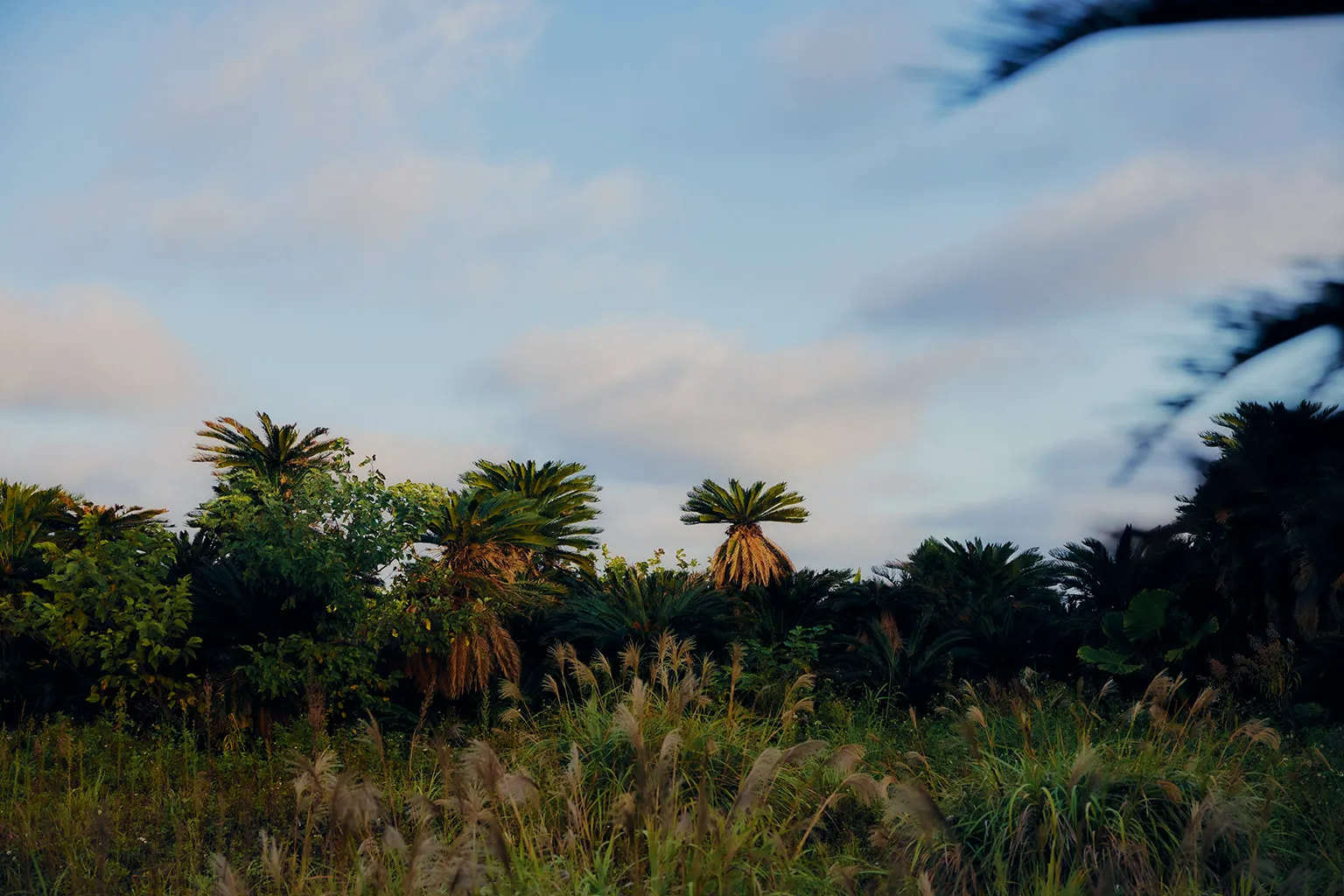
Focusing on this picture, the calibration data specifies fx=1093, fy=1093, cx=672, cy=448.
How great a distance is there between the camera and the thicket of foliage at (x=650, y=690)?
5.95 metres

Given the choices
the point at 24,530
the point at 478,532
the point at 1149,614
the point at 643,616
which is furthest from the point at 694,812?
the point at 24,530

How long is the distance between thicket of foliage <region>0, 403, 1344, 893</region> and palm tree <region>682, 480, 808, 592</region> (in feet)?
21.2

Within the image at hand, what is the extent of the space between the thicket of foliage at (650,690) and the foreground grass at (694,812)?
48mm

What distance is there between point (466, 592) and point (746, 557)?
39.3ft

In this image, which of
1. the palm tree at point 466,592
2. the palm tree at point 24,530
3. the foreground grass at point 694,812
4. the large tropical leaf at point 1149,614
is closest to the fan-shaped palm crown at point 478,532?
the palm tree at point 466,592

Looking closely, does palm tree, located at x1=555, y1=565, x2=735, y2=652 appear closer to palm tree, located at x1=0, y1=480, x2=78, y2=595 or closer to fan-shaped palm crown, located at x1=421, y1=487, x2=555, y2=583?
fan-shaped palm crown, located at x1=421, y1=487, x2=555, y2=583

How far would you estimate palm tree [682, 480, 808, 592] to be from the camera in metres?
25.4

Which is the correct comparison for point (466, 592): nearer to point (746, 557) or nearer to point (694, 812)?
point (694, 812)

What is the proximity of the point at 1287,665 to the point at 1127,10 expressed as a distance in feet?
40.3

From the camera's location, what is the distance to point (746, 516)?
2581 cm

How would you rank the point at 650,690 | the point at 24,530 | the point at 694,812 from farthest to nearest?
the point at 24,530 → the point at 650,690 → the point at 694,812

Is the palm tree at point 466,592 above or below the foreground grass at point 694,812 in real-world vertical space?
above

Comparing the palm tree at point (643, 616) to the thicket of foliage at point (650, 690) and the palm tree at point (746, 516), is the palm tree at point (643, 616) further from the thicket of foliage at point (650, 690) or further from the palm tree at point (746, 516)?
the palm tree at point (746, 516)

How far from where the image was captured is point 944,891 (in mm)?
5707
